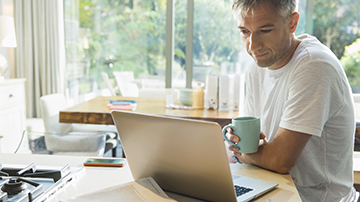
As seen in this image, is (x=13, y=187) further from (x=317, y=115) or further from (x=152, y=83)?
(x=152, y=83)

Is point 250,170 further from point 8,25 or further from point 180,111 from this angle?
point 8,25

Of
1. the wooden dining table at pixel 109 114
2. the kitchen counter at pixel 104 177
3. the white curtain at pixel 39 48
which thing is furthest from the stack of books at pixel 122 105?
the white curtain at pixel 39 48

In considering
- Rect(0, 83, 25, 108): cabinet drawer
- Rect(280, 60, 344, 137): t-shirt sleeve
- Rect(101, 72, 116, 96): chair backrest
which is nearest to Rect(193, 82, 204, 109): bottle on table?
Rect(280, 60, 344, 137): t-shirt sleeve

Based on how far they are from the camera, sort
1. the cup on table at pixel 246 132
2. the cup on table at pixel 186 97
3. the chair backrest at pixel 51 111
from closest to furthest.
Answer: the cup on table at pixel 246 132, the chair backrest at pixel 51 111, the cup on table at pixel 186 97

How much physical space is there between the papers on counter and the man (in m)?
0.32

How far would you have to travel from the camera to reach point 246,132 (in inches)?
40.2

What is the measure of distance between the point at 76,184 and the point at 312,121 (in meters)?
0.70

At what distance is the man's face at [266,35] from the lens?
3.94 feet

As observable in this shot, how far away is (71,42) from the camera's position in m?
5.36

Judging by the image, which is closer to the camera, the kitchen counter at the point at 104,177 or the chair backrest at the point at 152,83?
the kitchen counter at the point at 104,177

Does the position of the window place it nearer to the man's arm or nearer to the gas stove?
the man's arm

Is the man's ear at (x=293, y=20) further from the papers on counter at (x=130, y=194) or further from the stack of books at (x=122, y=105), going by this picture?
the stack of books at (x=122, y=105)

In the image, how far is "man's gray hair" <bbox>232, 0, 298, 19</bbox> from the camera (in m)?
1.19

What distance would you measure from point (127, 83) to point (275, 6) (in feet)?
13.5
